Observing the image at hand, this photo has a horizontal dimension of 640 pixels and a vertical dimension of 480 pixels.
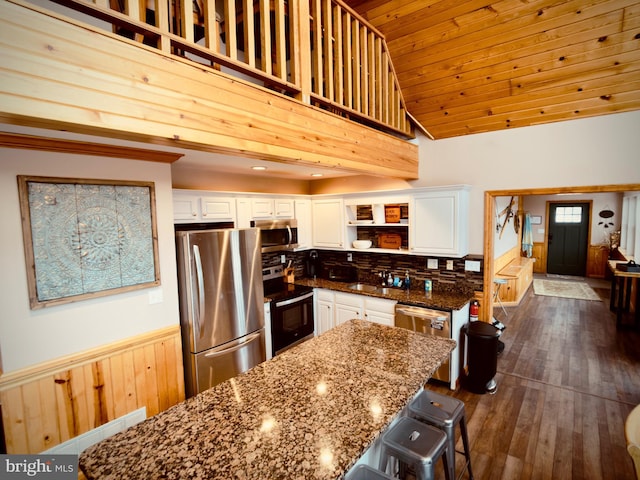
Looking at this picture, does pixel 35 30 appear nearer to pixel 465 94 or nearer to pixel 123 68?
pixel 123 68

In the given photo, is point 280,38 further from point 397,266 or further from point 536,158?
point 397,266

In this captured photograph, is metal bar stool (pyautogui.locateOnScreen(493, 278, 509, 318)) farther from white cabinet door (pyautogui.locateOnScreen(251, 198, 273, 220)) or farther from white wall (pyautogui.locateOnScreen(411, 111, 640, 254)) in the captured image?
white cabinet door (pyautogui.locateOnScreen(251, 198, 273, 220))

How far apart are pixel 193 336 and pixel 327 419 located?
1851 millimetres

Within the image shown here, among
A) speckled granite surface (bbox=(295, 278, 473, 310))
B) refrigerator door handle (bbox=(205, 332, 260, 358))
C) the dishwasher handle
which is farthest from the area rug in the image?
refrigerator door handle (bbox=(205, 332, 260, 358))

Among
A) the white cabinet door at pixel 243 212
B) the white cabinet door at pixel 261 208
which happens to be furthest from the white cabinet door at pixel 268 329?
the white cabinet door at pixel 261 208

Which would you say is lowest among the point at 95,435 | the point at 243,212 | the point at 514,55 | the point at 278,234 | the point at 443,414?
the point at 95,435

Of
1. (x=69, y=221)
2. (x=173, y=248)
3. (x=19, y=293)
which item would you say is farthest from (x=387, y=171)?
(x=19, y=293)

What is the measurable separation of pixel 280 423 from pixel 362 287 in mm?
2952

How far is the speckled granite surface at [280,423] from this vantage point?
1.20 m

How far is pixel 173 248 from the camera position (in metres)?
2.75

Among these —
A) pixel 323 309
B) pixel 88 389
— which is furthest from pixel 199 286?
pixel 323 309

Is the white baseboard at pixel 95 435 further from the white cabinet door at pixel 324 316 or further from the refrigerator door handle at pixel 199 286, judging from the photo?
the white cabinet door at pixel 324 316

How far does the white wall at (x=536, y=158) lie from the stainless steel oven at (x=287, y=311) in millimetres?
2099

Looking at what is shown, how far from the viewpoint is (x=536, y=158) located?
335cm
